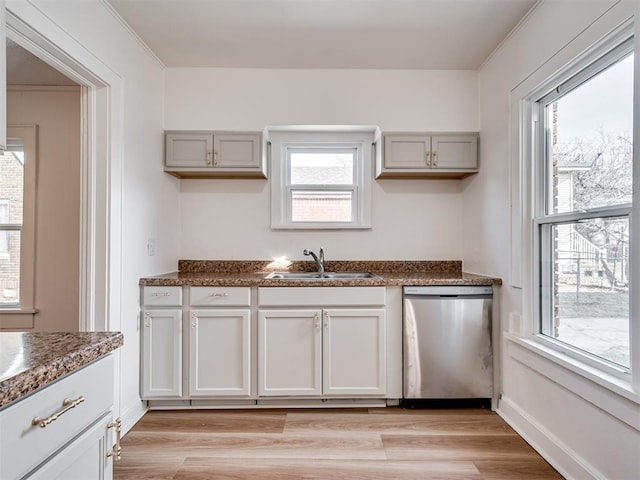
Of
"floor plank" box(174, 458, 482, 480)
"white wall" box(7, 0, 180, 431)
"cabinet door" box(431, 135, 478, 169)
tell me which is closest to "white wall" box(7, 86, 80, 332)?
"white wall" box(7, 0, 180, 431)

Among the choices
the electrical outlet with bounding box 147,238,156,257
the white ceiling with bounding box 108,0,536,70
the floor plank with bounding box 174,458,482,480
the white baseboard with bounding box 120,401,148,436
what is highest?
the white ceiling with bounding box 108,0,536,70

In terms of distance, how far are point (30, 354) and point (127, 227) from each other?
1590 mm

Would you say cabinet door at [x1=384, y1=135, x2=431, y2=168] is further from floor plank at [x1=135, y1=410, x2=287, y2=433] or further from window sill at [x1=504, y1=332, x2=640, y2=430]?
floor plank at [x1=135, y1=410, x2=287, y2=433]

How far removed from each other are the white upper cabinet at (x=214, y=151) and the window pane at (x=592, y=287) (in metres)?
2.09

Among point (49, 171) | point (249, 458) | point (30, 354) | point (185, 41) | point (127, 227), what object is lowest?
point (249, 458)

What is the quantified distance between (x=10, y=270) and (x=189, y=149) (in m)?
1.69

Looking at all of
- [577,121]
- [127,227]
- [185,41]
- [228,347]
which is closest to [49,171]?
[127,227]

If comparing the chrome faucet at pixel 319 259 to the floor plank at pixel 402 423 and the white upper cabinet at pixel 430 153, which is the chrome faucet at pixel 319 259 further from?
the floor plank at pixel 402 423

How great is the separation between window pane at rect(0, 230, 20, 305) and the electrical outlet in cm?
115

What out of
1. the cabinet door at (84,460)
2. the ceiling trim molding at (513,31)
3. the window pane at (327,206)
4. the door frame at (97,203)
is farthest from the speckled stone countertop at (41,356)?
the ceiling trim molding at (513,31)

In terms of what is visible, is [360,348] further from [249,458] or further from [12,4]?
[12,4]

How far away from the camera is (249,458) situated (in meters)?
1.97

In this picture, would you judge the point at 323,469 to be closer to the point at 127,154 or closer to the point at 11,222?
the point at 127,154

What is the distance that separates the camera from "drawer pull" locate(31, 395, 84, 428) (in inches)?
29.2
